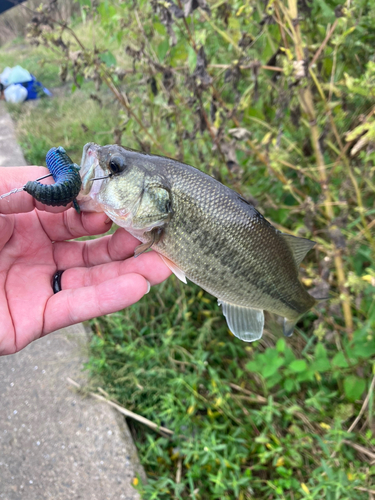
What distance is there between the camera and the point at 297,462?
236 centimetres

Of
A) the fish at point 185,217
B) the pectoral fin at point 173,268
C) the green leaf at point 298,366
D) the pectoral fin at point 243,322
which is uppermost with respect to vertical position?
the fish at point 185,217

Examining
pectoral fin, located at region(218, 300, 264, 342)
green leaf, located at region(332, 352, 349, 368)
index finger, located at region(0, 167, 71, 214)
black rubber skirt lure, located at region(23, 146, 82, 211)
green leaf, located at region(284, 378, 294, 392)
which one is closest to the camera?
black rubber skirt lure, located at region(23, 146, 82, 211)

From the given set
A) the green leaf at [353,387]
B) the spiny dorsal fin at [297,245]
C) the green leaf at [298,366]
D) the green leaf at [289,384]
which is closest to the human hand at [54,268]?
the spiny dorsal fin at [297,245]

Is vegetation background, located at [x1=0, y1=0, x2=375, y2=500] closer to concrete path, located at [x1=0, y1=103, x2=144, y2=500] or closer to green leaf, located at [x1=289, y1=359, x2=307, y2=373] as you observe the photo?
green leaf, located at [x1=289, y1=359, x2=307, y2=373]

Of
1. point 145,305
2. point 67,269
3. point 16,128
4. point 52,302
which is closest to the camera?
point 52,302

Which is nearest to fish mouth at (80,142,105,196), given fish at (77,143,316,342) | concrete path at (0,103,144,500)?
fish at (77,143,316,342)

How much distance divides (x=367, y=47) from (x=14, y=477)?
3681 millimetres

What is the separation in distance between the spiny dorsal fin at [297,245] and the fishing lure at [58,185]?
41.9 inches

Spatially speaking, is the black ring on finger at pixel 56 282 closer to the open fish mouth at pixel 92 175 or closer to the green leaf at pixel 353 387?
the open fish mouth at pixel 92 175

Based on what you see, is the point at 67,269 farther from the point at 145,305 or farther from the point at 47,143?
the point at 47,143

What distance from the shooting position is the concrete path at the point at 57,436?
2381mm

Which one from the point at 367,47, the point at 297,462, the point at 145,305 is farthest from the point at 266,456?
the point at 367,47

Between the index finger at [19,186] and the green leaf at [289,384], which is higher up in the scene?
the index finger at [19,186]

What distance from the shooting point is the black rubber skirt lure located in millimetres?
1380
